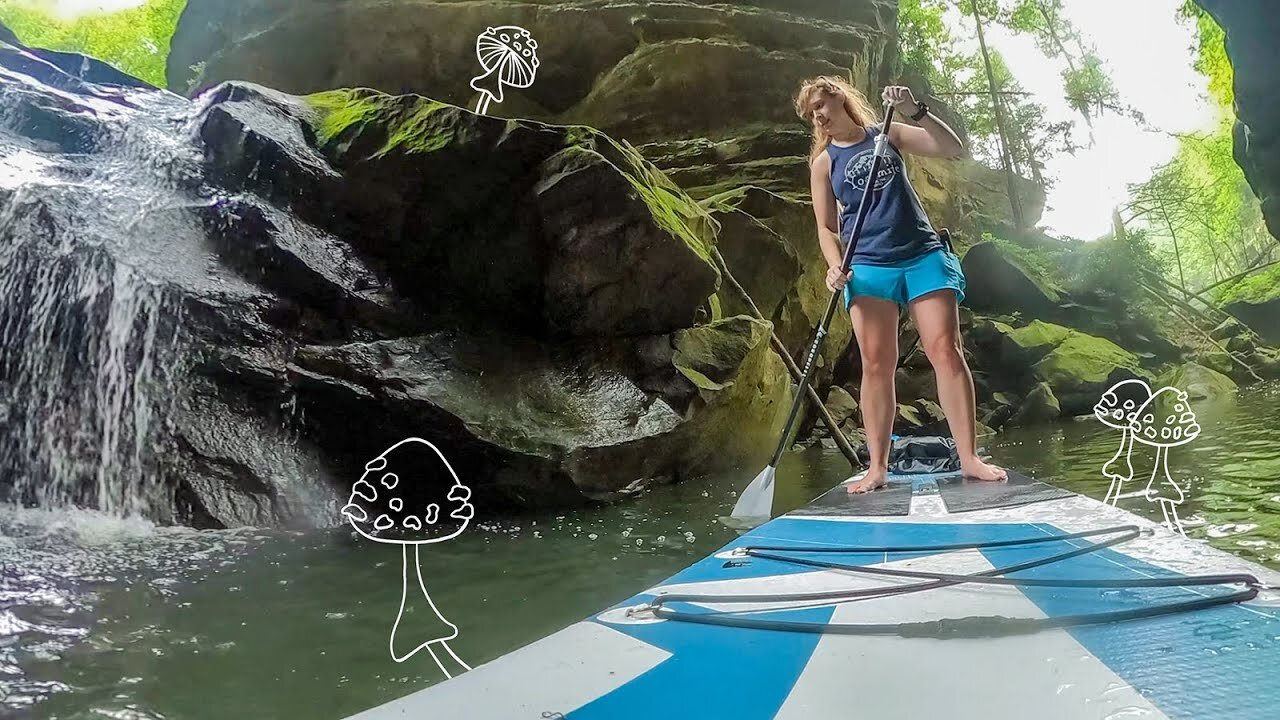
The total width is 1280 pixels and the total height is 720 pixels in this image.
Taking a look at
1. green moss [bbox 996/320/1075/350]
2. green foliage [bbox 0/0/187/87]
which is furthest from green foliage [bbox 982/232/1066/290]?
green foliage [bbox 0/0/187/87]

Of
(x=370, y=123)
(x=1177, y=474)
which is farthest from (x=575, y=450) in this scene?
(x=1177, y=474)

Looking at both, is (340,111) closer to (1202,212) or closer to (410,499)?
(410,499)

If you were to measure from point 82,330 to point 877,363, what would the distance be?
340cm

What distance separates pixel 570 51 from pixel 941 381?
6.61 m

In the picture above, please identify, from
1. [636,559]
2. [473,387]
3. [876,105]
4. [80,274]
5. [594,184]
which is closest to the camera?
[636,559]

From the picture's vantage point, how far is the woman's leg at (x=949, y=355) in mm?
2219

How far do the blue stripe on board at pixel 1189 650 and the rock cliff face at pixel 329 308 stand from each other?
2.53 meters

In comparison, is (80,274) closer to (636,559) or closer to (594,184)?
(594,184)

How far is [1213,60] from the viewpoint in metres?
7.50

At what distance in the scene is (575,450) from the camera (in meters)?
3.27

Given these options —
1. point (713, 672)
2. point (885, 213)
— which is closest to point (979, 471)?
point (885, 213)

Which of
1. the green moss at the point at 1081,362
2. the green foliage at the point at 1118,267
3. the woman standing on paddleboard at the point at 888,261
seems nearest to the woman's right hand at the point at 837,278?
the woman standing on paddleboard at the point at 888,261

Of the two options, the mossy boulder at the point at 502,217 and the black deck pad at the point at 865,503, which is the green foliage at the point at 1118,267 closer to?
the mossy boulder at the point at 502,217

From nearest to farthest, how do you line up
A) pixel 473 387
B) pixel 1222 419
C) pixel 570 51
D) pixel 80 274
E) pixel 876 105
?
pixel 80 274 → pixel 473 387 → pixel 1222 419 → pixel 570 51 → pixel 876 105
